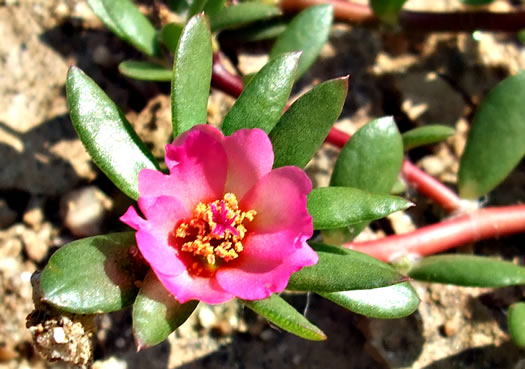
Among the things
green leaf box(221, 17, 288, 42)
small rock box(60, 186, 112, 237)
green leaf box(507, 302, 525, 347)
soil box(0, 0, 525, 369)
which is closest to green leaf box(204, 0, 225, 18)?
green leaf box(221, 17, 288, 42)

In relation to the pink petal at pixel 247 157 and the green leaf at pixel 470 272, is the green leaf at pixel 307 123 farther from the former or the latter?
the green leaf at pixel 470 272

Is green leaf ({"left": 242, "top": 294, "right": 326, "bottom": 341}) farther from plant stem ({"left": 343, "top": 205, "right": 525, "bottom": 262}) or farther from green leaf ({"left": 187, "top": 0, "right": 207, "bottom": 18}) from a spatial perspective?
green leaf ({"left": 187, "top": 0, "right": 207, "bottom": 18})

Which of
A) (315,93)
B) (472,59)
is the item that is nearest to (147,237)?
(315,93)

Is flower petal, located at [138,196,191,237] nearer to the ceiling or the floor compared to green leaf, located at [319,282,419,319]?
nearer to the ceiling

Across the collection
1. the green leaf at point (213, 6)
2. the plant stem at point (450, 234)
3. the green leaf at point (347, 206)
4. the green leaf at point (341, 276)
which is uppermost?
the green leaf at point (213, 6)

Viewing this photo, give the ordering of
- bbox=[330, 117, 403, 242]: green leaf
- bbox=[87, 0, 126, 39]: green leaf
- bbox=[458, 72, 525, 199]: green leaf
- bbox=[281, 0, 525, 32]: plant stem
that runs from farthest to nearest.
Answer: bbox=[281, 0, 525, 32]: plant stem < bbox=[458, 72, 525, 199]: green leaf < bbox=[87, 0, 126, 39]: green leaf < bbox=[330, 117, 403, 242]: green leaf

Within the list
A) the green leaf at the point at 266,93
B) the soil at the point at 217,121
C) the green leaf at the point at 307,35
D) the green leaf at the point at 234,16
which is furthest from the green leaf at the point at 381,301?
the green leaf at the point at 234,16
